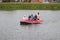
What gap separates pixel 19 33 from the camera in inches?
755

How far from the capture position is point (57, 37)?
17.9m

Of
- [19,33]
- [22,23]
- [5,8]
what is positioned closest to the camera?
[19,33]

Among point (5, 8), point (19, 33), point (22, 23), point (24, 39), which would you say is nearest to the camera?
point (24, 39)

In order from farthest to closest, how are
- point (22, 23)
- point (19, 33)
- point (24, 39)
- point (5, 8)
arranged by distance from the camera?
point (5, 8) → point (22, 23) → point (19, 33) → point (24, 39)

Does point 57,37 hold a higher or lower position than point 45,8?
higher

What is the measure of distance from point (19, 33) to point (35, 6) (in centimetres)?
2064

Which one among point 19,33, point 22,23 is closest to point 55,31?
point 19,33

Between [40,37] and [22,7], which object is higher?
[40,37]

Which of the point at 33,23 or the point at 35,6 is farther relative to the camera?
the point at 35,6

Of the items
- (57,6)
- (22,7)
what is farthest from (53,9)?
(22,7)

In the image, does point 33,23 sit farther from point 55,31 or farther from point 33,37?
point 33,37

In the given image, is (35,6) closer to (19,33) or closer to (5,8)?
(5,8)

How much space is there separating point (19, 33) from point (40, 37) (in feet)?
5.35

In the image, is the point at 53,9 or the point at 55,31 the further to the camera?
the point at 53,9
